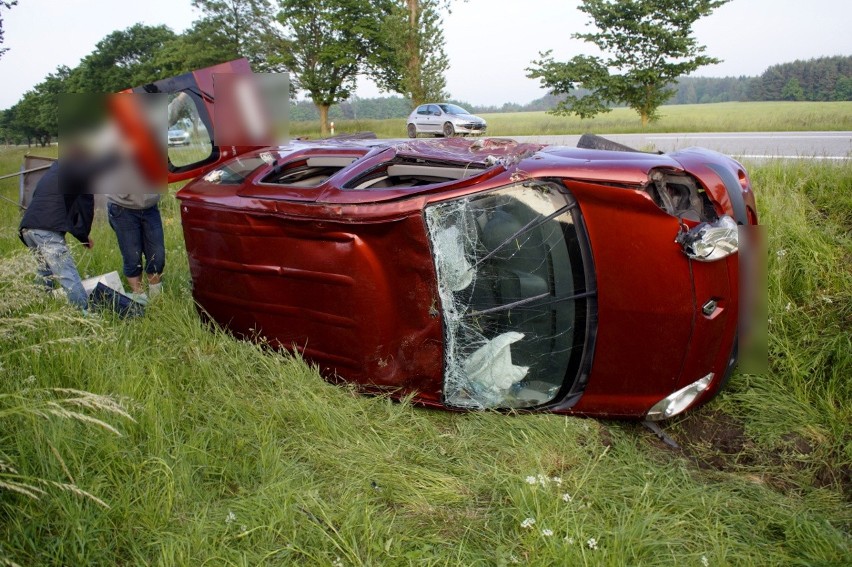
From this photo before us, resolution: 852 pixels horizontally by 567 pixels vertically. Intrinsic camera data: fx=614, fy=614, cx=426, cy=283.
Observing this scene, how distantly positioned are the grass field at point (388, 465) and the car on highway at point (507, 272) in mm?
189

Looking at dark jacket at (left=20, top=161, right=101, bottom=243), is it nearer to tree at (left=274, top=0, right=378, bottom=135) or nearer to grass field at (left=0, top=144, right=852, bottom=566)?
grass field at (left=0, top=144, right=852, bottom=566)

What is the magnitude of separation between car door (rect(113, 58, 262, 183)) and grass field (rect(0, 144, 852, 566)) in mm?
1152

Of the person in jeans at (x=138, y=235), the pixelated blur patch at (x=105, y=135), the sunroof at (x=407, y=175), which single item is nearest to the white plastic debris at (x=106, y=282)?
the person in jeans at (x=138, y=235)

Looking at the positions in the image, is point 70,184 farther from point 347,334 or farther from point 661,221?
point 661,221

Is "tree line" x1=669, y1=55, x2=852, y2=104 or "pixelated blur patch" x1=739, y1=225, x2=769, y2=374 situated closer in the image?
"pixelated blur patch" x1=739, y1=225, x2=769, y2=374

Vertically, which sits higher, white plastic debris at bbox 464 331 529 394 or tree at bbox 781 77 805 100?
tree at bbox 781 77 805 100

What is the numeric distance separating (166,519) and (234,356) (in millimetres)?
1369

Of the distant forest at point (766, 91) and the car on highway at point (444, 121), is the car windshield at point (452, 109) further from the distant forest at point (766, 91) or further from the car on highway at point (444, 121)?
the distant forest at point (766, 91)

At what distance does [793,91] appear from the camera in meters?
44.7

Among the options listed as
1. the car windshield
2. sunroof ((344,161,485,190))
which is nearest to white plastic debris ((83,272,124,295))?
sunroof ((344,161,485,190))

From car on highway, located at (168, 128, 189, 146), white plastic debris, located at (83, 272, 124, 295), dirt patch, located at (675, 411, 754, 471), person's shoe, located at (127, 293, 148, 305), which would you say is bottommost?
dirt patch, located at (675, 411, 754, 471)

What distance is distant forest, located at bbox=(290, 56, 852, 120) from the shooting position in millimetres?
31609

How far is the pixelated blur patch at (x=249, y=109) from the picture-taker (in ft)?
13.5

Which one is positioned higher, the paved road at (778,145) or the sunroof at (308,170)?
the sunroof at (308,170)
